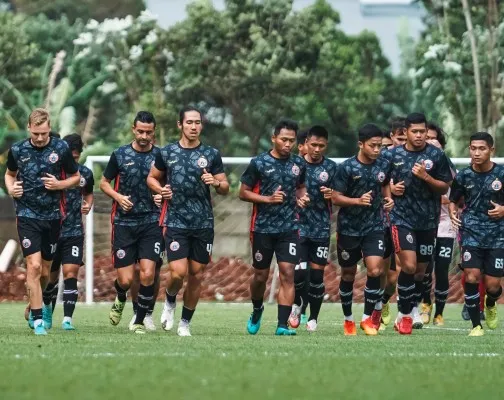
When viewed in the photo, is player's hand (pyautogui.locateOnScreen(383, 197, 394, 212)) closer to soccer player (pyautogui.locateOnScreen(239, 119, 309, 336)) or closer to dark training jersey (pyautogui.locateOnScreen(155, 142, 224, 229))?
soccer player (pyautogui.locateOnScreen(239, 119, 309, 336))

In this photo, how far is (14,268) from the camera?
96.3ft

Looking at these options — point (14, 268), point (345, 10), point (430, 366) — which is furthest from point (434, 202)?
point (345, 10)

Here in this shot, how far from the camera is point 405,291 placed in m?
17.2

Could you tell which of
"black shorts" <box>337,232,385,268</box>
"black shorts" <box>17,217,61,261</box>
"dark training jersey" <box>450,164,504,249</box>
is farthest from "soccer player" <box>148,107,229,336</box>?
"dark training jersey" <box>450,164,504,249</box>

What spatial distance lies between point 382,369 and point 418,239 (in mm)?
6291

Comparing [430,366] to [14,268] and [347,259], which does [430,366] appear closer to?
[347,259]

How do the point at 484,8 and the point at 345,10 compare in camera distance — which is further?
the point at 345,10

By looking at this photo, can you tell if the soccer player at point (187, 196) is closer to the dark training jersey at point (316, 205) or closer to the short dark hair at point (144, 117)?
the short dark hair at point (144, 117)

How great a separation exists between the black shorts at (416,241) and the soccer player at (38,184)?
369 centimetres

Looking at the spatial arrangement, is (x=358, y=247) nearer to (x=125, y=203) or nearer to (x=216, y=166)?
(x=216, y=166)

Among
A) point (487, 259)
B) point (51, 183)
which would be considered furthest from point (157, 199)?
point (487, 259)

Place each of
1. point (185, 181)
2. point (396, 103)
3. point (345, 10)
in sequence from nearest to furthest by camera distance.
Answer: point (185, 181) → point (396, 103) → point (345, 10)

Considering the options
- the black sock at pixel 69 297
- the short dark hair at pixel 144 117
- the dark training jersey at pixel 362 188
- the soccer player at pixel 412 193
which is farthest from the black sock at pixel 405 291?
the black sock at pixel 69 297

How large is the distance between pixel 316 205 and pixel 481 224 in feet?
7.98
